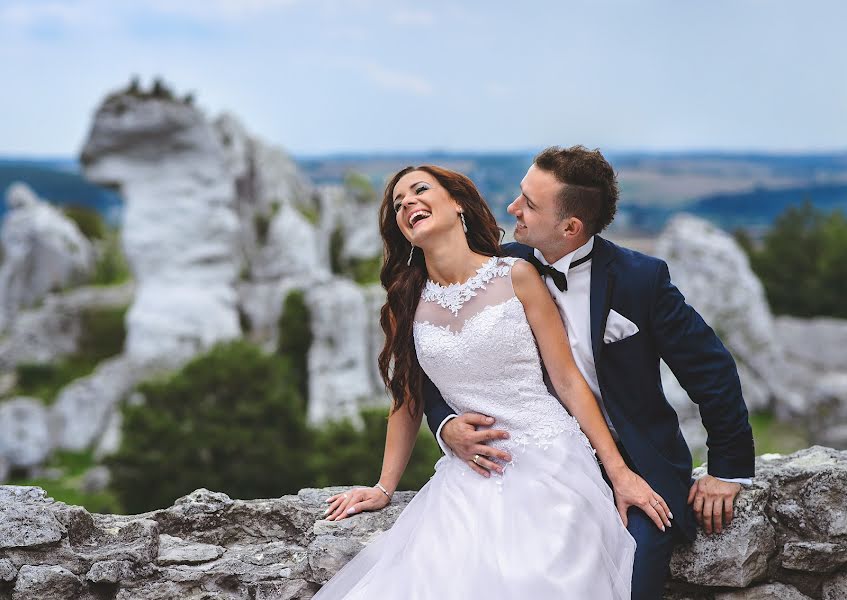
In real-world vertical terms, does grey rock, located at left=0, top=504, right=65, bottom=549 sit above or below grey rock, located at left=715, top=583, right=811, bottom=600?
above

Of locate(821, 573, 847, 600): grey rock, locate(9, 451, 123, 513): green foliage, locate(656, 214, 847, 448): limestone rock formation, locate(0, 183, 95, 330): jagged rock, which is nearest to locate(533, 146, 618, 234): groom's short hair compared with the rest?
locate(821, 573, 847, 600): grey rock

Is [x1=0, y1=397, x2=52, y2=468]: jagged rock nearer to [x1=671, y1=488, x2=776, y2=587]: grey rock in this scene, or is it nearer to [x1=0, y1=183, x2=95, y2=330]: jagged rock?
[x1=0, y1=183, x2=95, y2=330]: jagged rock

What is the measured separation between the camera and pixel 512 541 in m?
3.63

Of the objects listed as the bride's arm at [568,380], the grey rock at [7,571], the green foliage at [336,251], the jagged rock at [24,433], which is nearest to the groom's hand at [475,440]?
the bride's arm at [568,380]

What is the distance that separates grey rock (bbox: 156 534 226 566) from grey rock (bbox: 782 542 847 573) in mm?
2559

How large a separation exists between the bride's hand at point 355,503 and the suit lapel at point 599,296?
126 centimetres

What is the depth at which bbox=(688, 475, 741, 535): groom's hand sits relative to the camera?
407 centimetres

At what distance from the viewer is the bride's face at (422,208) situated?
4113 millimetres

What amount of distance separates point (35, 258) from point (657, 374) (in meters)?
49.6

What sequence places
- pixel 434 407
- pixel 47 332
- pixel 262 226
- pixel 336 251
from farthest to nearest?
1. pixel 336 251
2. pixel 262 226
3. pixel 47 332
4. pixel 434 407

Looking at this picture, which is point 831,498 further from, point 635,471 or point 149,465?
point 149,465

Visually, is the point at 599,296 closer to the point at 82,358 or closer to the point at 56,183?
the point at 82,358

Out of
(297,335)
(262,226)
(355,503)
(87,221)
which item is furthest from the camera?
(87,221)

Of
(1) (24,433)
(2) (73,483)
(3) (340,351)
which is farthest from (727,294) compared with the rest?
(1) (24,433)
